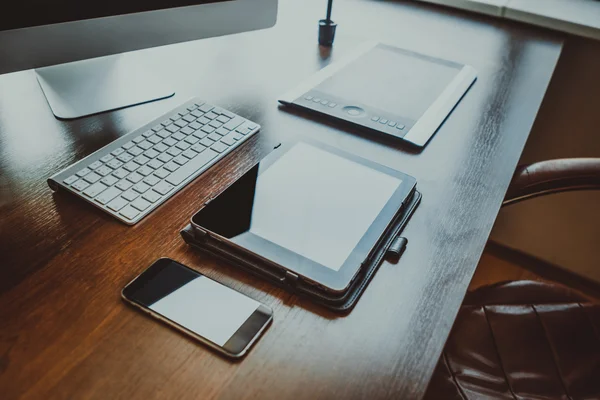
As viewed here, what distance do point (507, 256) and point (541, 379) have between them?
88 cm

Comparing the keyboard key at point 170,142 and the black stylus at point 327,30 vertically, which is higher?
the black stylus at point 327,30

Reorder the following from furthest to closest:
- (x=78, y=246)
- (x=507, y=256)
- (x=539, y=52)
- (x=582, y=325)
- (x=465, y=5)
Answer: (x=507, y=256) < (x=465, y=5) < (x=539, y=52) < (x=582, y=325) < (x=78, y=246)

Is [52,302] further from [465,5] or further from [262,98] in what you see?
[465,5]

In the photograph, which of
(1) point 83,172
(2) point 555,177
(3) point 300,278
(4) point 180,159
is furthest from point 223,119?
(2) point 555,177

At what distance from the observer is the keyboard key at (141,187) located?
0.61 meters

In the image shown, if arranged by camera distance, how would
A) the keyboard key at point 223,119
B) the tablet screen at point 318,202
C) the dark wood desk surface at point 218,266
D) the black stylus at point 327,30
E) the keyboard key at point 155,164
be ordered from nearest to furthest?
the dark wood desk surface at point 218,266, the tablet screen at point 318,202, the keyboard key at point 155,164, the keyboard key at point 223,119, the black stylus at point 327,30

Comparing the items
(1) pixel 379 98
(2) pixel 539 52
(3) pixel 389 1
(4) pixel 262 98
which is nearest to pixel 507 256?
(2) pixel 539 52

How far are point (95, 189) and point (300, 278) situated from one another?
282 mm

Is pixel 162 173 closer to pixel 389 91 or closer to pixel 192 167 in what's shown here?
pixel 192 167

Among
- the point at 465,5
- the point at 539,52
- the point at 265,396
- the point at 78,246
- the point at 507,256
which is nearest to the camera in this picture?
the point at 265,396

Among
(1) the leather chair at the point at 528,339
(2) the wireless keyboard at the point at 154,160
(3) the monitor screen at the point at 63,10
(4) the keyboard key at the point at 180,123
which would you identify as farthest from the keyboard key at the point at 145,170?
(1) the leather chair at the point at 528,339

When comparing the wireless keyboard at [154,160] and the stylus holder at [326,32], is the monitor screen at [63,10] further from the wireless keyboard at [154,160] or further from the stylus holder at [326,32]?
the stylus holder at [326,32]

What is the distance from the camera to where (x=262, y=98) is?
0.85m

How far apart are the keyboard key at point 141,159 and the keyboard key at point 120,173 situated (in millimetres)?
24
